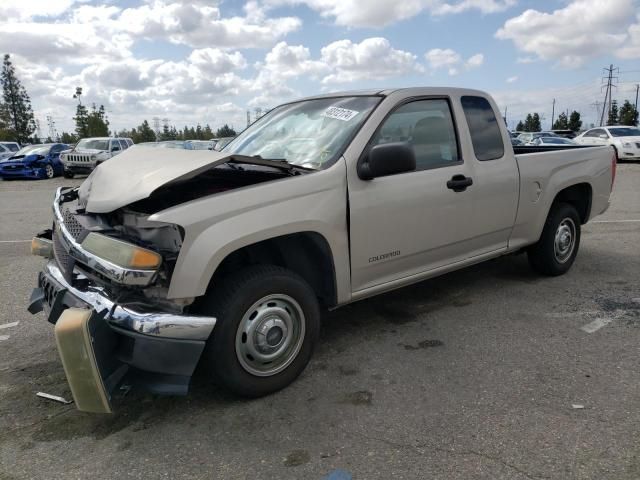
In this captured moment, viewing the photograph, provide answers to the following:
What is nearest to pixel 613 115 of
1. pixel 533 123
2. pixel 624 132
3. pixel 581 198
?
pixel 533 123

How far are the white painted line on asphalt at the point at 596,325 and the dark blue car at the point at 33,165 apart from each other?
22368 mm

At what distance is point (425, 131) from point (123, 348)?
8.73 ft

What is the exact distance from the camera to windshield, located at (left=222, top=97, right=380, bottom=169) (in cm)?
361

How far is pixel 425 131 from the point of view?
4039 mm

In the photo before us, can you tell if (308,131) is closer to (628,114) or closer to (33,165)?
(33,165)

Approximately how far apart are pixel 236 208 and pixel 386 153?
3.38ft

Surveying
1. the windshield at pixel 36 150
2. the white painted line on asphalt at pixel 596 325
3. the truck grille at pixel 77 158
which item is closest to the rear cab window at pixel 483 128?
the white painted line on asphalt at pixel 596 325

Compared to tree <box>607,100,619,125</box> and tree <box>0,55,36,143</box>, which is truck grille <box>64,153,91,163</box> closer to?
tree <box>0,55,36,143</box>

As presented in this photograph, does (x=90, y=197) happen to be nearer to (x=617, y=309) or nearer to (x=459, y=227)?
(x=459, y=227)

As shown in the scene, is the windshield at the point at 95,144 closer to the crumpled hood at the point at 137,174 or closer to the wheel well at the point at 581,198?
the crumpled hood at the point at 137,174

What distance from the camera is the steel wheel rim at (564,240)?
208 inches

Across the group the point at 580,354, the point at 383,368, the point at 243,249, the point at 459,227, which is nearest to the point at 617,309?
the point at 580,354

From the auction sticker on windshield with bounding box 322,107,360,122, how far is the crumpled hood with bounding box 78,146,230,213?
1018mm

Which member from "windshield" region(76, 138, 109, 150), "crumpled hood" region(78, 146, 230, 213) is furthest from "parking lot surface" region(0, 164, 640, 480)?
"windshield" region(76, 138, 109, 150)
